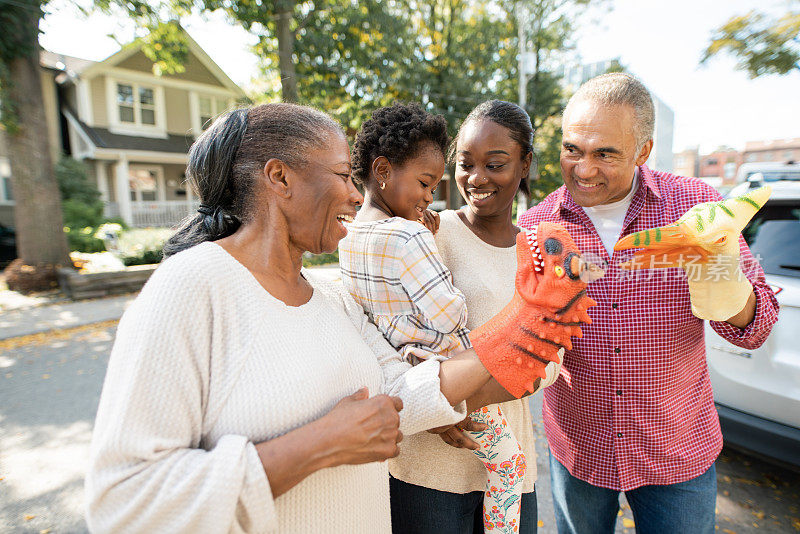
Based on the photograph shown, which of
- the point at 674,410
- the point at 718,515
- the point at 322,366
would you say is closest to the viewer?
the point at 322,366

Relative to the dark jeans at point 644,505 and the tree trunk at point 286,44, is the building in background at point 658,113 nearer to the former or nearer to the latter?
the tree trunk at point 286,44

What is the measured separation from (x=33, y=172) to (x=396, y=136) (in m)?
10.3

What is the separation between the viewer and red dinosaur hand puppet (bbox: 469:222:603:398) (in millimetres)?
1223

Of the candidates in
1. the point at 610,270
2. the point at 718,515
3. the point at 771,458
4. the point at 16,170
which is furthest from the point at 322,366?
the point at 16,170

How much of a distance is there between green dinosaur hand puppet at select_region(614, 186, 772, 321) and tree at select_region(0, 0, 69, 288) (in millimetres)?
11041

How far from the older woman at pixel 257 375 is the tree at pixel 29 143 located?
33.5ft

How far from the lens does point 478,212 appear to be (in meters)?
1.91

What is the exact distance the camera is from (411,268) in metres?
1.45

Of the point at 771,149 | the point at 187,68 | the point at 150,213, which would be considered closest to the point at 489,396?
the point at 150,213

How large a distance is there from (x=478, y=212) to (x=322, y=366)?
1041mm

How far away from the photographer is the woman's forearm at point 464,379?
133 cm

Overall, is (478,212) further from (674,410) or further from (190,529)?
(190,529)

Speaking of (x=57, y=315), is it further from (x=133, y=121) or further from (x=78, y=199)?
(x=133, y=121)

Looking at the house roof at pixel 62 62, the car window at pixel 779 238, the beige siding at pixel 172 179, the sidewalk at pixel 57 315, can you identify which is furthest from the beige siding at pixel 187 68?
the car window at pixel 779 238
